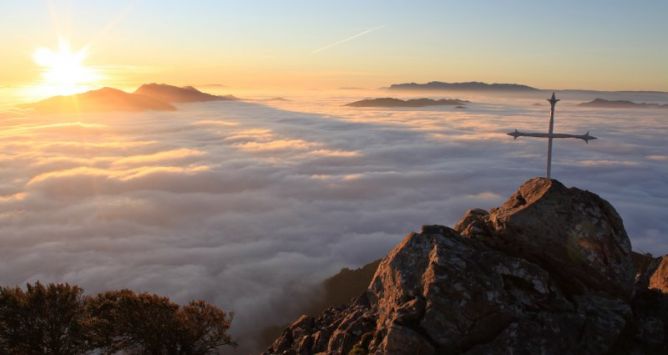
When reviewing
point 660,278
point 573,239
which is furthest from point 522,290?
point 660,278

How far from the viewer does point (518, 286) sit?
17047mm

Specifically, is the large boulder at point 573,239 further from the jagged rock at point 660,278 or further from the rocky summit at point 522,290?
the jagged rock at point 660,278

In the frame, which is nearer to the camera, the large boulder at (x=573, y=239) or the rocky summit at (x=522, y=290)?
the rocky summit at (x=522, y=290)

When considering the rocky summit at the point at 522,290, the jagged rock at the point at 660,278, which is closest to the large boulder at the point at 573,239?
the rocky summit at the point at 522,290

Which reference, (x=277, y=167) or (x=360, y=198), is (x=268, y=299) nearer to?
(x=360, y=198)

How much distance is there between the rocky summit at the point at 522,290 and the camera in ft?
51.5

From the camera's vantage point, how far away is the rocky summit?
15695 millimetres

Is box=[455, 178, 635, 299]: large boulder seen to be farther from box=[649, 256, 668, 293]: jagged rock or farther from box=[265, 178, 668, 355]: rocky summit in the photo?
box=[649, 256, 668, 293]: jagged rock

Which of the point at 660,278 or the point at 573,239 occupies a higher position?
the point at 573,239

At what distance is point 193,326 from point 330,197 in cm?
12055

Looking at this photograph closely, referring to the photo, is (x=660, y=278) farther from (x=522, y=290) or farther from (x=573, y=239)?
(x=522, y=290)

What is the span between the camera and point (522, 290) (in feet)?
55.6

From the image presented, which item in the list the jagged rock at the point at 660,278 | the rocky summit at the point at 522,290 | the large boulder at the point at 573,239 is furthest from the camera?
the jagged rock at the point at 660,278

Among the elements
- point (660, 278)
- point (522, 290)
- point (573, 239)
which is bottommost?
point (660, 278)
